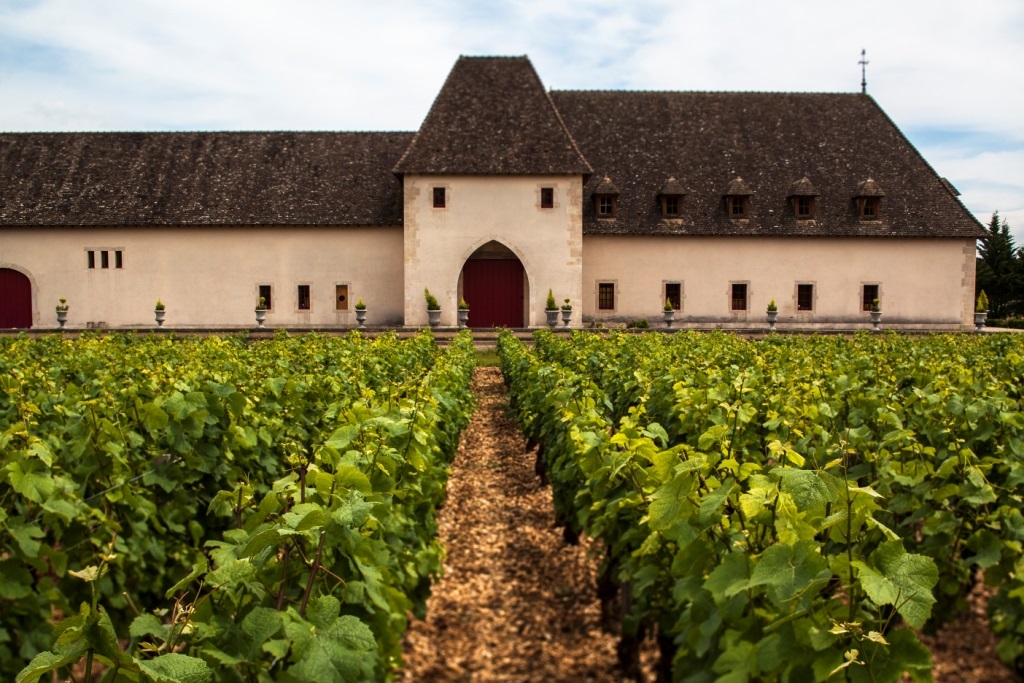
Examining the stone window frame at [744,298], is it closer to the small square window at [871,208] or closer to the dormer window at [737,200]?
the dormer window at [737,200]

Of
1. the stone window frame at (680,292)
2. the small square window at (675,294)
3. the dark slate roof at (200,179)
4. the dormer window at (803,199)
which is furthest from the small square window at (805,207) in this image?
the dark slate roof at (200,179)

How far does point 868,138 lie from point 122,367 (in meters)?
30.0

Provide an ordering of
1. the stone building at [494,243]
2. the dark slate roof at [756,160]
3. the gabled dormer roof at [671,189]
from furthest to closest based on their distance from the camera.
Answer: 1. the dark slate roof at [756,160]
2. the gabled dormer roof at [671,189]
3. the stone building at [494,243]

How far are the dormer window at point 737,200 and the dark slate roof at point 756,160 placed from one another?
9.7 inches

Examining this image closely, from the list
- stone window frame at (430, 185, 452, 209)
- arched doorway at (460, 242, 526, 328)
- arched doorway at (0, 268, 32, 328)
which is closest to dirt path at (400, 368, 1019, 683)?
stone window frame at (430, 185, 452, 209)

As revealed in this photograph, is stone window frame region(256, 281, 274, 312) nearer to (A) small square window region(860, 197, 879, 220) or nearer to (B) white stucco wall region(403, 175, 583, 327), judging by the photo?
(B) white stucco wall region(403, 175, 583, 327)

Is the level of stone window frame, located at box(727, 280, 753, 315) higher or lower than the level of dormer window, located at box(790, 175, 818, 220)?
lower

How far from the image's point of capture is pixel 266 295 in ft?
101

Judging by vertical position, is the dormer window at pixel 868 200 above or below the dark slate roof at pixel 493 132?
below

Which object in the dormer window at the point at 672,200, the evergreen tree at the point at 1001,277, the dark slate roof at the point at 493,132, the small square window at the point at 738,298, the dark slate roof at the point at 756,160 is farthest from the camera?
the evergreen tree at the point at 1001,277

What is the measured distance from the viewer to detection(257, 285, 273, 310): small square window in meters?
30.8

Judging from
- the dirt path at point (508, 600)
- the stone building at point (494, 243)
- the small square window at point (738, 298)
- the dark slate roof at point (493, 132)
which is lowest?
the dirt path at point (508, 600)

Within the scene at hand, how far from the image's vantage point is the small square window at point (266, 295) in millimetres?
30781

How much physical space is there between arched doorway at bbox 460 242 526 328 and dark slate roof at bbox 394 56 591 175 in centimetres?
340
